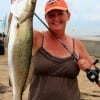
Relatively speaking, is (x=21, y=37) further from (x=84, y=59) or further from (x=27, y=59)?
(x=84, y=59)

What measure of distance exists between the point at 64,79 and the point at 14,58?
70 centimetres

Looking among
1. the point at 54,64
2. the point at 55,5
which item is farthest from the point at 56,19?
the point at 54,64

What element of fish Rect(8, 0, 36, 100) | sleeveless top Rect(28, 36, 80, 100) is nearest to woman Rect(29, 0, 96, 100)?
sleeveless top Rect(28, 36, 80, 100)

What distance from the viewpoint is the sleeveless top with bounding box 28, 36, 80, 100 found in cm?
410

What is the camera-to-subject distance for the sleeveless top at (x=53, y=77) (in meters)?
4.10

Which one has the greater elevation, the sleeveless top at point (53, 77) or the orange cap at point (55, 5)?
the orange cap at point (55, 5)

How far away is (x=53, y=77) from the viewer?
412cm

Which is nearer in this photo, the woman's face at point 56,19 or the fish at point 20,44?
the fish at point 20,44

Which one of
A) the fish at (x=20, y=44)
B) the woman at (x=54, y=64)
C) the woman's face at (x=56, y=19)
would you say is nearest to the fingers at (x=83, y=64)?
the woman at (x=54, y=64)

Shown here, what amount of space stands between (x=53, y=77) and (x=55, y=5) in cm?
73

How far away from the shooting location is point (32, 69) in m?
3.84

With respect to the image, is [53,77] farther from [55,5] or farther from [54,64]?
[55,5]

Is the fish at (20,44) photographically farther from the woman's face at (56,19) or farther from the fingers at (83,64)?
the fingers at (83,64)

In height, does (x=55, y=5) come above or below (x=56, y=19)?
above
